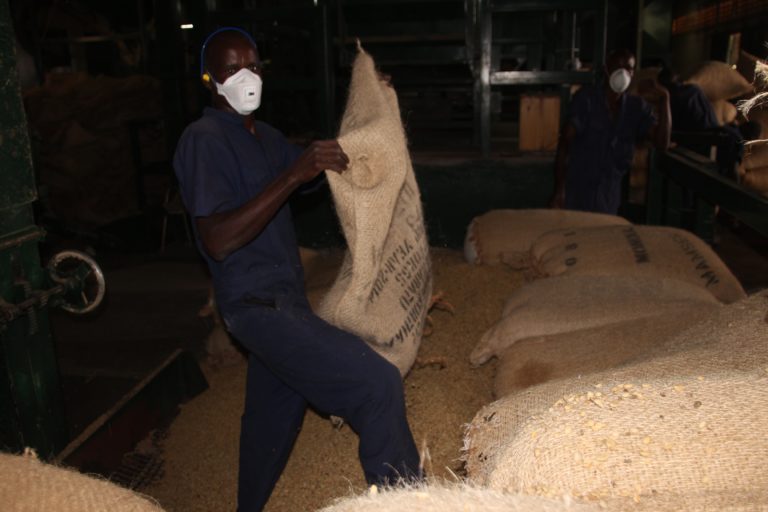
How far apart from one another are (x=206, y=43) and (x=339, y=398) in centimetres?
105

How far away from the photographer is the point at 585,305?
2258mm

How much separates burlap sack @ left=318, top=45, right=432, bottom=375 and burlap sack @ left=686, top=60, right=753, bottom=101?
547cm

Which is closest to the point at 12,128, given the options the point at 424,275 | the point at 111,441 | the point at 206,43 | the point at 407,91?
the point at 206,43

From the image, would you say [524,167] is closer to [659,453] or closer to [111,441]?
[111,441]

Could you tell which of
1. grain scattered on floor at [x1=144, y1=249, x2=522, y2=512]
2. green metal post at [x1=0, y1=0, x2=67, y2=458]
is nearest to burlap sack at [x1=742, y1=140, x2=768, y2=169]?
grain scattered on floor at [x1=144, y1=249, x2=522, y2=512]

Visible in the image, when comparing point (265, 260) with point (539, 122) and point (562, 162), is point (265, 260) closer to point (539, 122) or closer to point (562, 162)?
point (562, 162)

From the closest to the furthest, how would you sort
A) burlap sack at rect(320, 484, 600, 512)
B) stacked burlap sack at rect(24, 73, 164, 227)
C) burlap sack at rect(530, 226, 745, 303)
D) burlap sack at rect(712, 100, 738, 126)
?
burlap sack at rect(320, 484, 600, 512), burlap sack at rect(530, 226, 745, 303), burlap sack at rect(712, 100, 738, 126), stacked burlap sack at rect(24, 73, 164, 227)

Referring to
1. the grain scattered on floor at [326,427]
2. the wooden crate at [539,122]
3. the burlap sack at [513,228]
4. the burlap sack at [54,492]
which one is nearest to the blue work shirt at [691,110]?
the wooden crate at [539,122]

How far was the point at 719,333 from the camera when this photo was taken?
1516mm

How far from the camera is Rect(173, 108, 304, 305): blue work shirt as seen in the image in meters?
1.70

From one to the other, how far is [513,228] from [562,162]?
2.65ft

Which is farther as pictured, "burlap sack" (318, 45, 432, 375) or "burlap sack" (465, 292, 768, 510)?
"burlap sack" (318, 45, 432, 375)

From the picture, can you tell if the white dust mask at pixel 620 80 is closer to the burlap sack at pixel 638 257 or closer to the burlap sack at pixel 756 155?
the burlap sack at pixel 638 257

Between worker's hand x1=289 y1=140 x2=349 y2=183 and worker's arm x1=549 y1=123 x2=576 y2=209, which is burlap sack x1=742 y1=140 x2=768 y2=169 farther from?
worker's arm x1=549 y1=123 x2=576 y2=209
